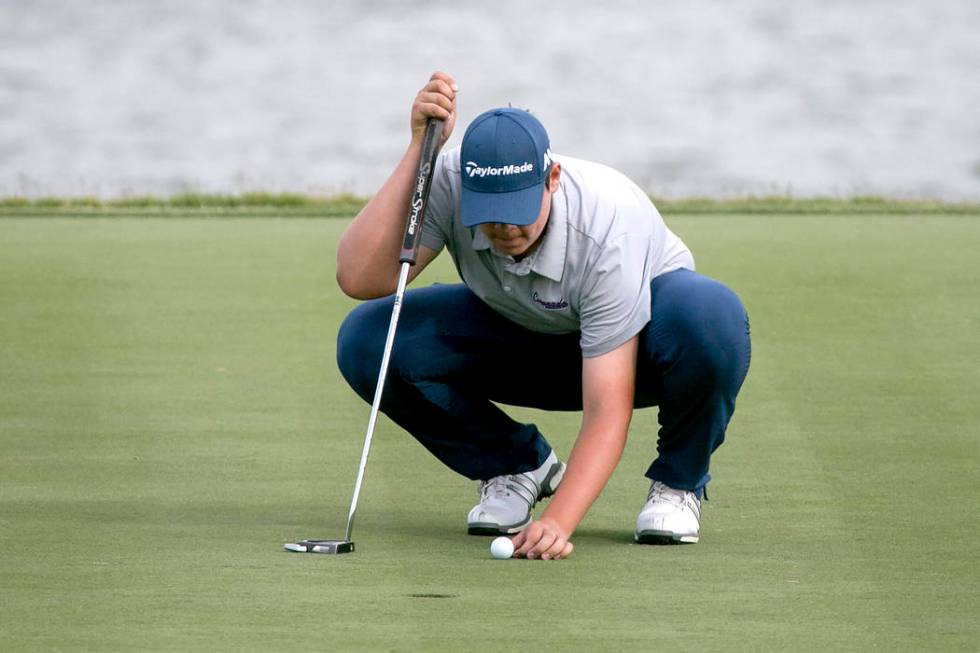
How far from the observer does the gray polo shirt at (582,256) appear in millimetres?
3945

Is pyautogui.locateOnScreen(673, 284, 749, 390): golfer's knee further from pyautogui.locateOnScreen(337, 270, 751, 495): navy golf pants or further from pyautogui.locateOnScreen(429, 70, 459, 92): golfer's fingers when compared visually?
pyautogui.locateOnScreen(429, 70, 459, 92): golfer's fingers

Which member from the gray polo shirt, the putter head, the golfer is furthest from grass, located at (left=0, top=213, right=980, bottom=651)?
the gray polo shirt

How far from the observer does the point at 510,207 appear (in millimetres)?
3775

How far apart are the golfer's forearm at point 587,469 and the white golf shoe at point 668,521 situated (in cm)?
15

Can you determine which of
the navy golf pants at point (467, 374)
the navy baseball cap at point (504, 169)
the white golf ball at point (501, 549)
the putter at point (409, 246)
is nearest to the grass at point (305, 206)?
the navy golf pants at point (467, 374)

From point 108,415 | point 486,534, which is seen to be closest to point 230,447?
point 108,415

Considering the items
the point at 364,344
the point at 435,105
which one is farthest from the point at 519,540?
the point at 435,105

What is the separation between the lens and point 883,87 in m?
18.2

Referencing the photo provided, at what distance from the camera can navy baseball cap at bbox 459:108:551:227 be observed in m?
3.77

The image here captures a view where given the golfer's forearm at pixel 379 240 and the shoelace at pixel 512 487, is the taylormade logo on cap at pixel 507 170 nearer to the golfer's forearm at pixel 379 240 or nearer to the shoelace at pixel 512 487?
the golfer's forearm at pixel 379 240

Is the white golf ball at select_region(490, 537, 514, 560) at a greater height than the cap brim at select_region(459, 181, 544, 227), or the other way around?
the cap brim at select_region(459, 181, 544, 227)

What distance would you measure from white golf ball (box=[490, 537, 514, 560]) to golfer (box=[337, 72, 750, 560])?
2 cm

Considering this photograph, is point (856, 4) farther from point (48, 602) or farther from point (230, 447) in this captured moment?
point (48, 602)

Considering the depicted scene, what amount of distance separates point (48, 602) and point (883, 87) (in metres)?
15.9
